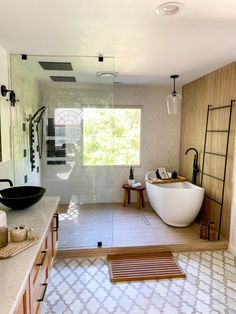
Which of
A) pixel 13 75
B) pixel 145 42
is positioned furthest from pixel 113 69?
pixel 13 75

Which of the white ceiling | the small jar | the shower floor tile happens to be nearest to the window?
the shower floor tile

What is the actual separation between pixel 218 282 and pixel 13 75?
341 cm

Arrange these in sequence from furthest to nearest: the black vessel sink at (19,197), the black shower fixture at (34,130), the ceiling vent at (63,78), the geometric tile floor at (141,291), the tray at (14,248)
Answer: the ceiling vent at (63,78) → the black shower fixture at (34,130) → the geometric tile floor at (141,291) → the black vessel sink at (19,197) → the tray at (14,248)

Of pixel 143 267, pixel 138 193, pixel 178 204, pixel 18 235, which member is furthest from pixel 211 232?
pixel 18 235

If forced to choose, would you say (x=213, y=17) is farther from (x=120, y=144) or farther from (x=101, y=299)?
(x=120, y=144)

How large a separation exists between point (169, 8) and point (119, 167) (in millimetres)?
3551

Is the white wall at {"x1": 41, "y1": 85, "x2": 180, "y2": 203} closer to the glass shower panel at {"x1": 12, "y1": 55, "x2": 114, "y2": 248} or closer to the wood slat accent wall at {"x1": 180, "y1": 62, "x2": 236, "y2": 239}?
the glass shower panel at {"x1": 12, "y1": 55, "x2": 114, "y2": 248}

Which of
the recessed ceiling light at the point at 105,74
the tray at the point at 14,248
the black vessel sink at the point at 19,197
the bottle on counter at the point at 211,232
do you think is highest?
the recessed ceiling light at the point at 105,74

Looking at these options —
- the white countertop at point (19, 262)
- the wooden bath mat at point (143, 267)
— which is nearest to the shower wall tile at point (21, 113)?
the white countertop at point (19, 262)

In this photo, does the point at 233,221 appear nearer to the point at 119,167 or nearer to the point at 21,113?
the point at 119,167

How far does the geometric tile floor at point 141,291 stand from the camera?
2234 millimetres

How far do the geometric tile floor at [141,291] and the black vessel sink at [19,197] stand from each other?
994mm

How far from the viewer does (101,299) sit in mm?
2355

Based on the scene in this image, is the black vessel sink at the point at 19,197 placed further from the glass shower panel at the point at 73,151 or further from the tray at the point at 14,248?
the glass shower panel at the point at 73,151
